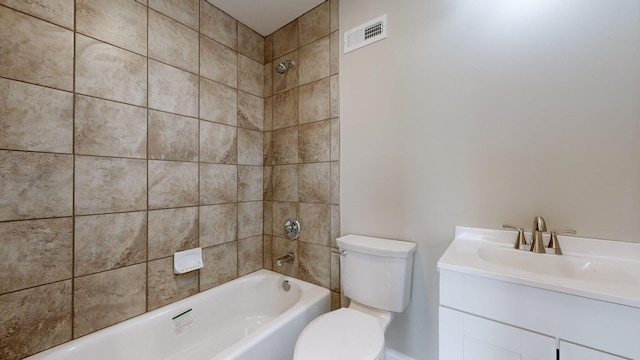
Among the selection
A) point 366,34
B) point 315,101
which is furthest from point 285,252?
point 366,34

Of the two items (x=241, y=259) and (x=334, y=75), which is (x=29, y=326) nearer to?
(x=241, y=259)

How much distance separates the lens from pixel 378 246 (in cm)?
132

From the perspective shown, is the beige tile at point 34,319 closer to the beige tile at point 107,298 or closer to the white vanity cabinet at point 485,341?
the beige tile at point 107,298

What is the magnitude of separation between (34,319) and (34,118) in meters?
0.87

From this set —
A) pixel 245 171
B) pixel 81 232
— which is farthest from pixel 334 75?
pixel 81 232

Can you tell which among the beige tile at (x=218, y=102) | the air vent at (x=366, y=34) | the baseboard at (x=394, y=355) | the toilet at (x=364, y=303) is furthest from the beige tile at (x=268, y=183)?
the baseboard at (x=394, y=355)

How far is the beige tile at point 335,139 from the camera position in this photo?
1656 millimetres

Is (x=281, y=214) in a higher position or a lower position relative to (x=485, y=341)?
higher

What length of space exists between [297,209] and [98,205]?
44.4 inches

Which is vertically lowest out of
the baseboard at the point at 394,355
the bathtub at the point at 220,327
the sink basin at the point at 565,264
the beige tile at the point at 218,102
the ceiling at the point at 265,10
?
the baseboard at the point at 394,355

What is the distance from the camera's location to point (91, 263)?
3.98ft

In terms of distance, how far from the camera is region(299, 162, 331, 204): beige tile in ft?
5.60

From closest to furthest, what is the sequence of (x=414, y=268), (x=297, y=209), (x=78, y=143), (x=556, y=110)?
(x=556, y=110) < (x=78, y=143) < (x=414, y=268) < (x=297, y=209)

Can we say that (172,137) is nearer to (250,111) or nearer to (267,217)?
(250,111)
